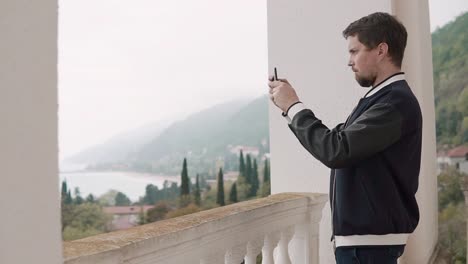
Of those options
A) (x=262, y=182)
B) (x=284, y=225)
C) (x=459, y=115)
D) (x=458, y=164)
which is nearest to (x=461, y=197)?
(x=458, y=164)

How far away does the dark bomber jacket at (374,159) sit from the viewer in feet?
5.25

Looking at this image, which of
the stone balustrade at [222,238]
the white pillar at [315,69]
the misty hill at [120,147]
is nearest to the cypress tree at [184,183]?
the misty hill at [120,147]

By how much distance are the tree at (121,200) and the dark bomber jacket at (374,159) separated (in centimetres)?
598

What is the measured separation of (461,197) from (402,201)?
7.54 feet

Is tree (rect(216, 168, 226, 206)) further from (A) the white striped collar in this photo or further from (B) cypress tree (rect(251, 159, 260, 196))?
(A) the white striped collar

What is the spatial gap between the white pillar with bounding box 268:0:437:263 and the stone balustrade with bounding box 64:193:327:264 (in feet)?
2.01

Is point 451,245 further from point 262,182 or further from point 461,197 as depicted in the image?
point 262,182

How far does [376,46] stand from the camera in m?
1.75

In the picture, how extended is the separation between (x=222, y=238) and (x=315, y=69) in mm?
1550

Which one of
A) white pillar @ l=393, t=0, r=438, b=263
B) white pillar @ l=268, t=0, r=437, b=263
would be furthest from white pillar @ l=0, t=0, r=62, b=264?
white pillar @ l=393, t=0, r=438, b=263

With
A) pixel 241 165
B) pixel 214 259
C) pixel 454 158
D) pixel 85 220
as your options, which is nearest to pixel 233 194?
pixel 241 165

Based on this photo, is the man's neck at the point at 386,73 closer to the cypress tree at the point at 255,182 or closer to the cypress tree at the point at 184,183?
the cypress tree at the point at 255,182

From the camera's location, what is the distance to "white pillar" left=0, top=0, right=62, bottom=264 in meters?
0.76

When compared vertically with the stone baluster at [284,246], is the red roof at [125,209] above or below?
below
